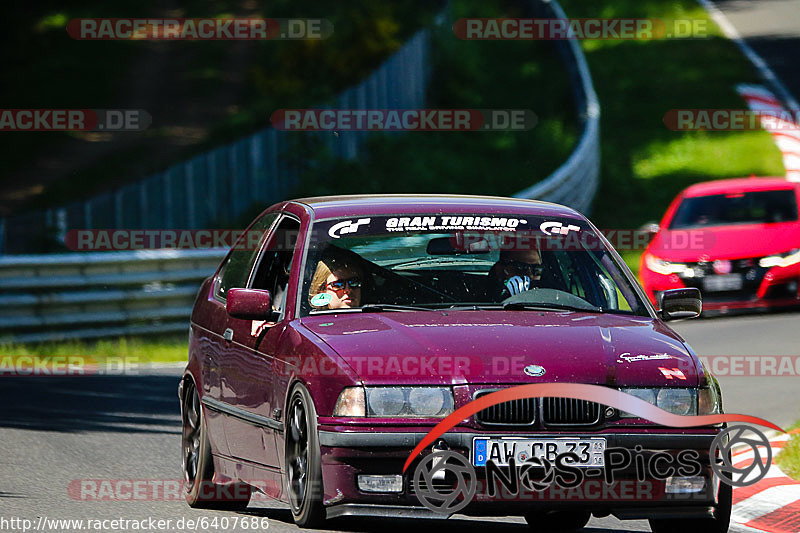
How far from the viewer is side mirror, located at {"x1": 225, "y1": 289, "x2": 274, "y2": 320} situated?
7.57 m

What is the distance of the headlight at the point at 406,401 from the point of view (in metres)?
6.71

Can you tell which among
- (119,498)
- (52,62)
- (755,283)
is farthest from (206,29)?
(119,498)

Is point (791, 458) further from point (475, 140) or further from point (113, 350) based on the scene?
point (475, 140)

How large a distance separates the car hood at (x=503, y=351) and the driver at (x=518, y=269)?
2.34 ft

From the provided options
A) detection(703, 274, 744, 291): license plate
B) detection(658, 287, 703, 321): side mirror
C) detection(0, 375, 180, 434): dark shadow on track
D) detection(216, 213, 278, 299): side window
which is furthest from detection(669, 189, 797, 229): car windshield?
detection(658, 287, 703, 321): side mirror

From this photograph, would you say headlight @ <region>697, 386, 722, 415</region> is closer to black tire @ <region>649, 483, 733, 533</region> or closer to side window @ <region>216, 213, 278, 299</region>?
black tire @ <region>649, 483, 733, 533</region>

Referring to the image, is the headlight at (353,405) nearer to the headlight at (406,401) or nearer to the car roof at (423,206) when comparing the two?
the headlight at (406,401)

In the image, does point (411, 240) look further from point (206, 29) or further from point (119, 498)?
point (206, 29)

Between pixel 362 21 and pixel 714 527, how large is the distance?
30173 mm

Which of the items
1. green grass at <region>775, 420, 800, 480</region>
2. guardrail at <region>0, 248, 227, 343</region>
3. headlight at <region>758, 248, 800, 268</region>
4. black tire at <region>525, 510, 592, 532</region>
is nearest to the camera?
black tire at <region>525, 510, 592, 532</region>

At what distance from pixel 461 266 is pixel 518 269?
0.91 feet

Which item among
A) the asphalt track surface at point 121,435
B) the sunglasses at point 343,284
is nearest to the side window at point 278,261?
the sunglasses at point 343,284

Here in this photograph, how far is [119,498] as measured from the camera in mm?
8805

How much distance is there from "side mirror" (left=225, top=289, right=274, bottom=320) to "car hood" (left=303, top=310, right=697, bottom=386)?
295 mm
